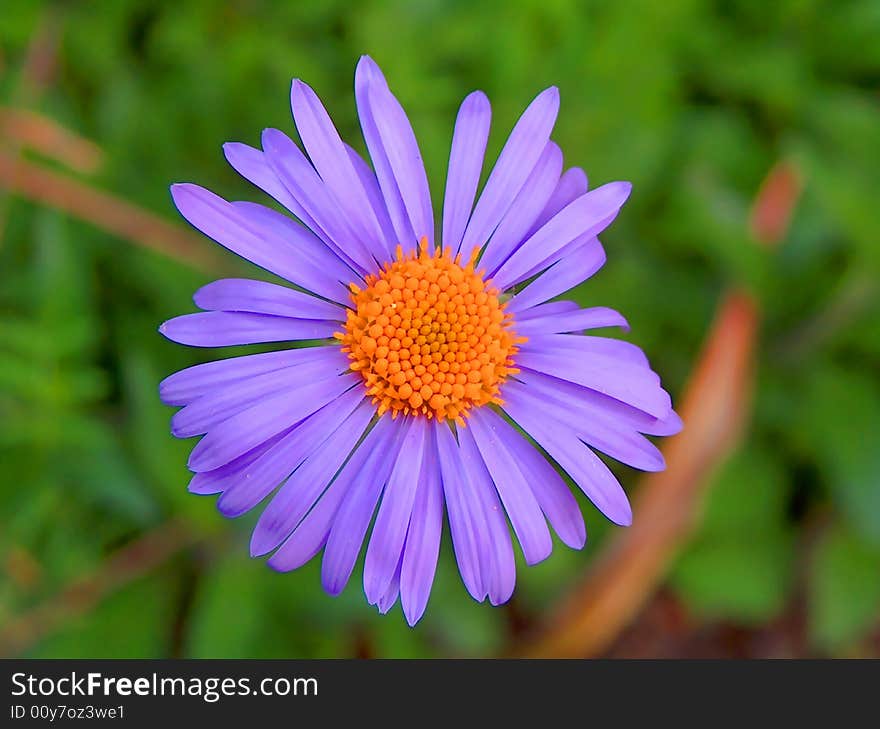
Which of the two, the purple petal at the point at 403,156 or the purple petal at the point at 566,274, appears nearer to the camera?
the purple petal at the point at 403,156

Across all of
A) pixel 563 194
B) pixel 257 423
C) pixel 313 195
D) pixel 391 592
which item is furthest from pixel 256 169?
pixel 391 592

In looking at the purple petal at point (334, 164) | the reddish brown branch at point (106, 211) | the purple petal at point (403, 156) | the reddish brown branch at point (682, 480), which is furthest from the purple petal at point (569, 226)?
the reddish brown branch at point (682, 480)

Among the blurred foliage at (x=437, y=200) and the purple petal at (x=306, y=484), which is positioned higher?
the blurred foliage at (x=437, y=200)

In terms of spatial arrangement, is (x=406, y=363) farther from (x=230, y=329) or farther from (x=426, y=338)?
(x=230, y=329)

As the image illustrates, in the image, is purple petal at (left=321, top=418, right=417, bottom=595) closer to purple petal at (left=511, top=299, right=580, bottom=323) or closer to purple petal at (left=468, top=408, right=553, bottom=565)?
purple petal at (left=468, top=408, right=553, bottom=565)

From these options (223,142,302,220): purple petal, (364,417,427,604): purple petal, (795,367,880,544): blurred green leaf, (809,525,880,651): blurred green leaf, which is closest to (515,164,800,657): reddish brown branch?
(795,367,880,544): blurred green leaf

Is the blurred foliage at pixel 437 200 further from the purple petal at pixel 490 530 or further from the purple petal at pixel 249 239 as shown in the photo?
the purple petal at pixel 490 530
